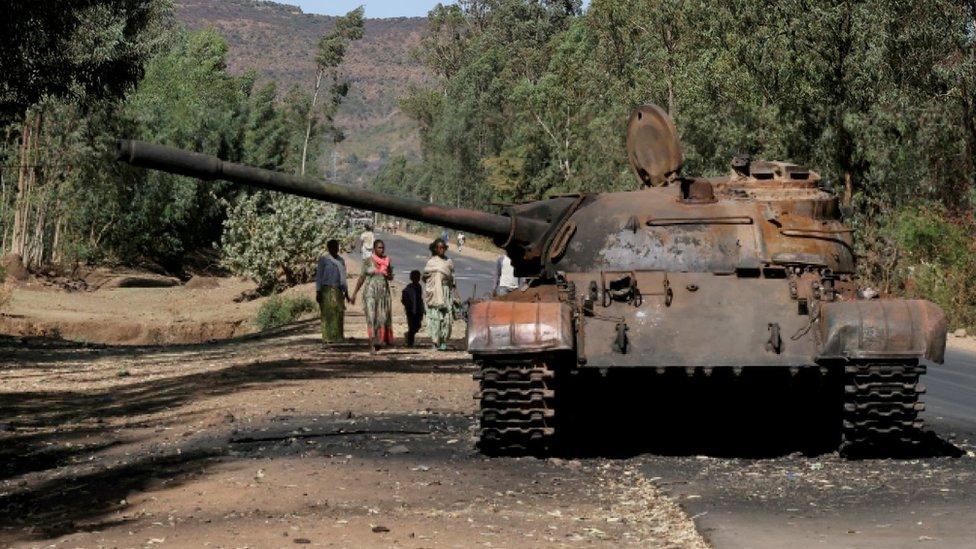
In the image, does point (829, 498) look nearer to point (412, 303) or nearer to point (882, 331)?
point (882, 331)

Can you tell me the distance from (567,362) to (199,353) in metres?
15.9

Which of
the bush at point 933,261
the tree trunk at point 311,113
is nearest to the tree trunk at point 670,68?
the bush at point 933,261

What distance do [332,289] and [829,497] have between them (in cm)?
1374

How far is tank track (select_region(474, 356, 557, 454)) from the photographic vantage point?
12.0m

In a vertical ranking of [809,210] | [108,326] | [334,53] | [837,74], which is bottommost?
[108,326]

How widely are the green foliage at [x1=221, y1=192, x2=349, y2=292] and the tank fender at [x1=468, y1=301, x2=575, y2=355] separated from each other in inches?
1156

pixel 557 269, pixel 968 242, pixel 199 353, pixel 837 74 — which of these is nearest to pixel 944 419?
pixel 557 269

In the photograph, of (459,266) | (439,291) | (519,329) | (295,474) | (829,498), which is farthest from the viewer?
(459,266)

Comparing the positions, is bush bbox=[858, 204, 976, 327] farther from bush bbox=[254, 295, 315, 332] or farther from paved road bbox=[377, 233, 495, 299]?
bush bbox=[254, 295, 315, 332]

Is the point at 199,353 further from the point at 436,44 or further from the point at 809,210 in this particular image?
the point at 436,44

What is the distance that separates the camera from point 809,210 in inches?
540

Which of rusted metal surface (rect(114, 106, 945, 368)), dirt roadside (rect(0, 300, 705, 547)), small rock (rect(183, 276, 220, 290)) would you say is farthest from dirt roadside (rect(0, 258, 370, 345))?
rusted metal surface (rect(114, 106, 945, 368))

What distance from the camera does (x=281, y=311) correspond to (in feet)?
116

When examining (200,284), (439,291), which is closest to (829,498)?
(439,291)
